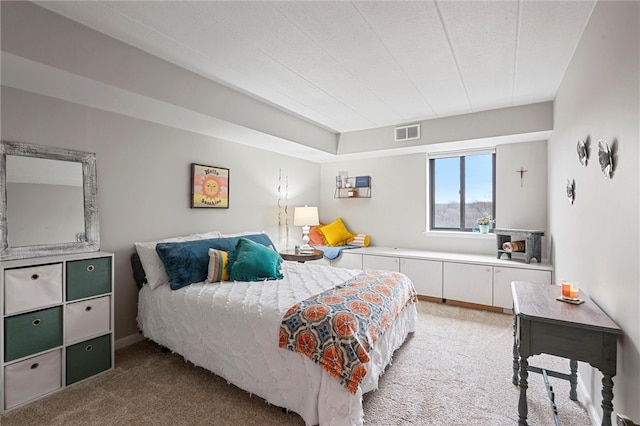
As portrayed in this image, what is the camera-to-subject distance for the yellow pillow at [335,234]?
208 inches

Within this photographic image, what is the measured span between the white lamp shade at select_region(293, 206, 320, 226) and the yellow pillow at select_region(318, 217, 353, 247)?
0.61 metres

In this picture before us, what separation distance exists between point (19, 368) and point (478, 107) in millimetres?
4916

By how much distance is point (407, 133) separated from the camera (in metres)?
4.45

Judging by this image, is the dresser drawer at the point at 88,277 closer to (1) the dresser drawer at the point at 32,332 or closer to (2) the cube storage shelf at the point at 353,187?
(1) the dresser drawer at the point at 32,332

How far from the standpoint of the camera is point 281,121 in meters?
3.90

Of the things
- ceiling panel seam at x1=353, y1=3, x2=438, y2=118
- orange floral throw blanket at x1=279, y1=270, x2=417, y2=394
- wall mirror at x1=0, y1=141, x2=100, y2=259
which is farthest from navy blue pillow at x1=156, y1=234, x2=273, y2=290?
ceiling panel seam at x1=353, y1=3, x2=438, y2=118

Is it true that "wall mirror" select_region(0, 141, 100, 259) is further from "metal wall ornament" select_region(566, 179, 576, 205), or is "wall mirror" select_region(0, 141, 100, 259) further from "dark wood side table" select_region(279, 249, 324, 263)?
"metal wall ornament" select_region(566, 179, 576, 205)

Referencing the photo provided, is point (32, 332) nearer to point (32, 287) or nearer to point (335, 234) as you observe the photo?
point (32, 287)

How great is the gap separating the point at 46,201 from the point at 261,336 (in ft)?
6.63

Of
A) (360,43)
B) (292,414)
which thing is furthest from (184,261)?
(360,43)

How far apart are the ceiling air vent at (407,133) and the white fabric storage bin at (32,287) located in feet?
13.4

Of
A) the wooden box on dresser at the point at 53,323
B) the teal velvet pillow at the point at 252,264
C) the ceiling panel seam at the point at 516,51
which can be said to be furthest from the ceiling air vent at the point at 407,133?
the wooden box on dresser at the point at 53,323

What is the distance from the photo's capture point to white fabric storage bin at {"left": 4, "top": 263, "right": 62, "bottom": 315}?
1979 mm

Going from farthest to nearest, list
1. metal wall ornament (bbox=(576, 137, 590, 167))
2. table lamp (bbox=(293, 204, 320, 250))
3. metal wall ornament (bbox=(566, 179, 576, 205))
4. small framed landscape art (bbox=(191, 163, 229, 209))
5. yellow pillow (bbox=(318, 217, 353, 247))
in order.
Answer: yellow pillow (bbox=(318, 217, 353, 247)), table lamp (bbox=(293, 204, 320, 250)), small framed landscape art (bbox=(191, 163, 229, 209)), metal wall ornament (bbox=(566, 179, 576, 205)), metal wall ornament (bbox=(576, 137, 590, 167))
